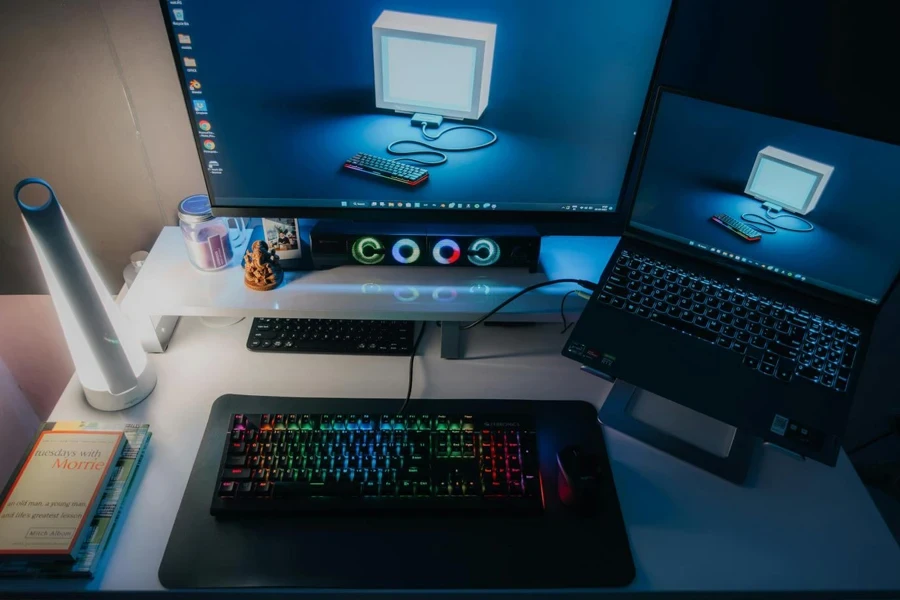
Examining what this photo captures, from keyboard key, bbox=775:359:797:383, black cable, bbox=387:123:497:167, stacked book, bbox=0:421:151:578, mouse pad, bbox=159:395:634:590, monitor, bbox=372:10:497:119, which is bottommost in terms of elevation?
mouse pad, bbox=159:395:634:590

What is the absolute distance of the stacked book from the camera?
75cm

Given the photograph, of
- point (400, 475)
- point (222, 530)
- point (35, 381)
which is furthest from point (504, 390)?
point (35, 381)

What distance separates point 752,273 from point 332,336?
2.37ft

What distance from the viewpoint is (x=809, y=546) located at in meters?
0.84

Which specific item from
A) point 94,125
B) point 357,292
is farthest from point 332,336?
point 94,125

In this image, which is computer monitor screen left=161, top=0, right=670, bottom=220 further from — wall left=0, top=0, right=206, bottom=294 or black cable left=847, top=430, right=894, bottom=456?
black cable left=847, top=430, right=894, bottom=456

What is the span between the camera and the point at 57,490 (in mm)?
808

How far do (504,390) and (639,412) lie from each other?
0.76 ft

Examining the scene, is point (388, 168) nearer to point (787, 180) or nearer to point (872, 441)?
point (787, 180)

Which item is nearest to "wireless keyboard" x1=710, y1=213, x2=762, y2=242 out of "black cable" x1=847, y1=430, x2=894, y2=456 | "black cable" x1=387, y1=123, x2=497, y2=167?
"black cable" x1=387, y1=123, x2=497, y2=167

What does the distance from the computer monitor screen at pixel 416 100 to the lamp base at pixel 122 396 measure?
0.31 meters

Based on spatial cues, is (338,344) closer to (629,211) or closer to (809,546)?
(629,211)

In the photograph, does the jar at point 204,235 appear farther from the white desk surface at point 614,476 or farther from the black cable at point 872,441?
the black cable at point 872,441

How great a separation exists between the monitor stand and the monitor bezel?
25cm
